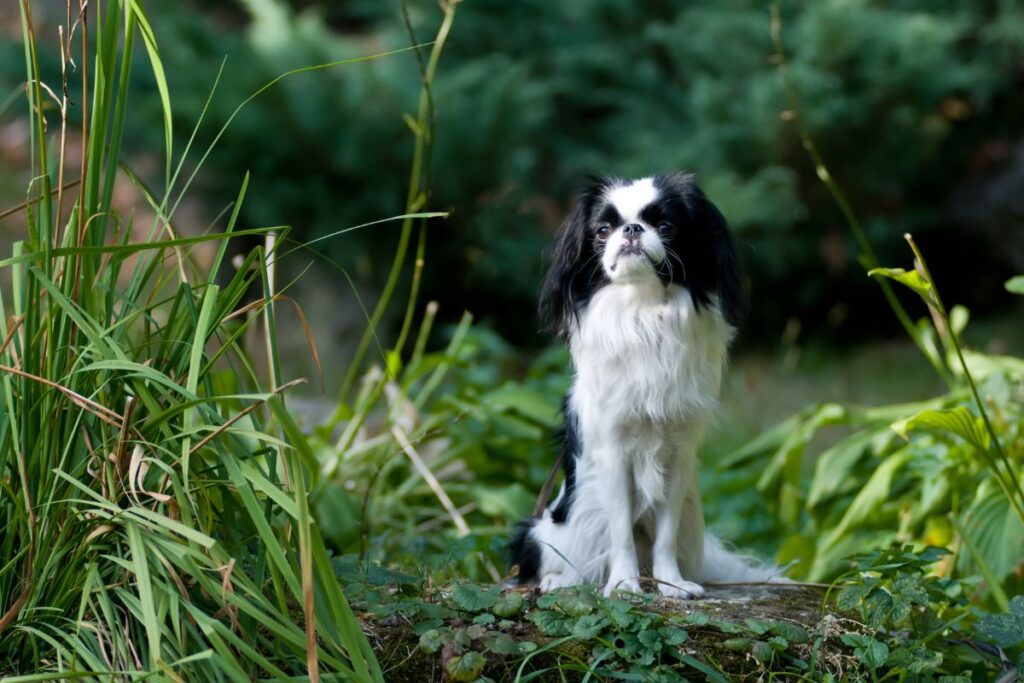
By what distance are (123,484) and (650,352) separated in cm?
112

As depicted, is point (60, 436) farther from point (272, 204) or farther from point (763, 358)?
point (763, 358)

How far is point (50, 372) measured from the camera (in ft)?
6.59

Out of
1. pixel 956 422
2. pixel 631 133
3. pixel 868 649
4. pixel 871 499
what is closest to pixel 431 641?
pixel 868 649

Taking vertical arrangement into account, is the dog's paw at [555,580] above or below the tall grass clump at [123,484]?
below

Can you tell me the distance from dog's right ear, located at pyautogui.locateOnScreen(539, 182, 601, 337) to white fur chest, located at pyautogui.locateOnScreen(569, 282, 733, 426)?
0.19ft

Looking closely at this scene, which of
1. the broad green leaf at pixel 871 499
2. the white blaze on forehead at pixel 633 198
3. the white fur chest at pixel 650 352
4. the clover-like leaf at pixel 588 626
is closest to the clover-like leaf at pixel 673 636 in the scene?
the clover-like leaf at pixel 588 626

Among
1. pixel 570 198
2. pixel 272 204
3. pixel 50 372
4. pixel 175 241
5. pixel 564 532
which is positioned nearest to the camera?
pixel 175 241

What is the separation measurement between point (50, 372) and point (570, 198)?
5.00m

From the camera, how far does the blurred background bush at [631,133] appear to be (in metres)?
5.73

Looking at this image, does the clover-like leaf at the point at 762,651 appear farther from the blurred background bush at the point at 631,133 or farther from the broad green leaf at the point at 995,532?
the blurred background bush at the point at 631,133

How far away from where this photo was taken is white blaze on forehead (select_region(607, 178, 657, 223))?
96.1 inches

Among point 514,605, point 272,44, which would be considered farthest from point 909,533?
point 272,44

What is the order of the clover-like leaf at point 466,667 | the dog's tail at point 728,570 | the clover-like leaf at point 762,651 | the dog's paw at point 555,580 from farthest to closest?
the dog's tail at point 728,570 < the dog's paw at point 555,580 < the clover-like leaf at point 762,651 < the clover-like leaf at point 466,667

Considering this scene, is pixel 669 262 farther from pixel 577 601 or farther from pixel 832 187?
pixel 832 187
